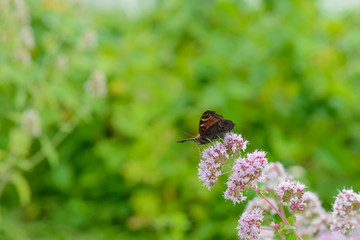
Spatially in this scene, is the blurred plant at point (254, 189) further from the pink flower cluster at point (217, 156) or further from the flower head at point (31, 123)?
the flower head at point (31, 123)

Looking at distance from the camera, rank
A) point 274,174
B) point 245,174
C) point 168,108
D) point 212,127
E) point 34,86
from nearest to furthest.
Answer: point 245,174 → point 212,127 → point 274,174 → point 34,86 → point 168,108

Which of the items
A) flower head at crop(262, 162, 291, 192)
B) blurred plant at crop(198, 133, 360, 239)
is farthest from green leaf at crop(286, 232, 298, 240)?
flower head at crop(262, 162, 291, 192)

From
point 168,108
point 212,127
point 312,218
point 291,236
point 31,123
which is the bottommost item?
point 291,236

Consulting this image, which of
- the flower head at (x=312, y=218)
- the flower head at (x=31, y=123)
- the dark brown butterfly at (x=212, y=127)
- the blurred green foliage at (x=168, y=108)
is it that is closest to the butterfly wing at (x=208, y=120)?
the dark brown butterfly at (x=212, y=127)

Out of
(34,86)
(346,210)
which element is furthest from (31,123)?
(346,210)

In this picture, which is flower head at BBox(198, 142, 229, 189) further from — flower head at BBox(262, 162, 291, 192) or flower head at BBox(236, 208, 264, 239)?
flower head at BBox(262, 162, 291, 192)

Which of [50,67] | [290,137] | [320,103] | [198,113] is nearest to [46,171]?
[50,67]

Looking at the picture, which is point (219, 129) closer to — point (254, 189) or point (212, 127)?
point (212, 127)
